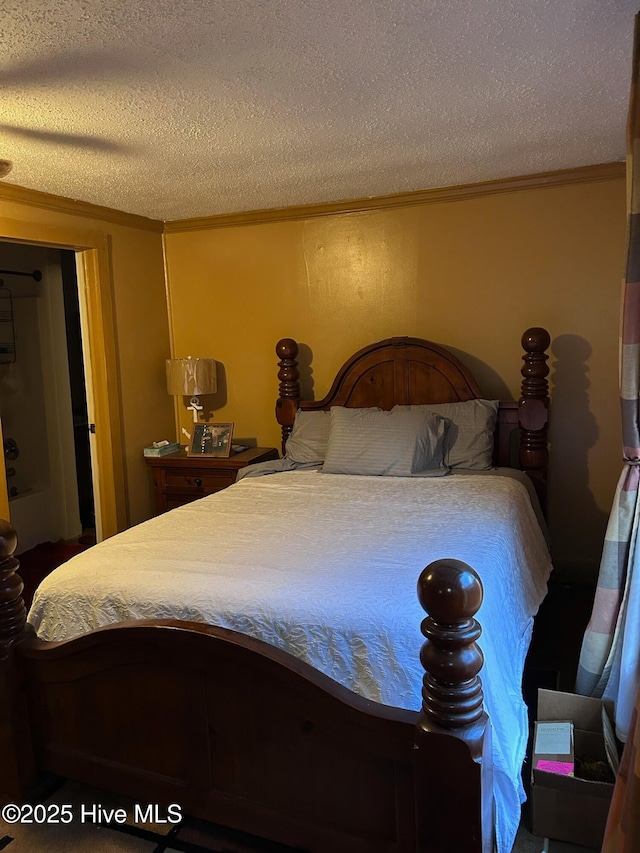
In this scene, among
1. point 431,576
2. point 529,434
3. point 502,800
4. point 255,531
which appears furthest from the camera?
point 529,434

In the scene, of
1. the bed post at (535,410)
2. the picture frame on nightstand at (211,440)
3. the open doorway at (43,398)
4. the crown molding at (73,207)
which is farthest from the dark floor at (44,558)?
the bed post at (535,410)

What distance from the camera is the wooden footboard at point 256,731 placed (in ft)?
4.28

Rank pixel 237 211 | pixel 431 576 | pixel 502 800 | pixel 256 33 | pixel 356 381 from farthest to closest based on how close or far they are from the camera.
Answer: pixel 237 211 < pixel 356 381 < pixel 256 33 < pixel 502 800 < pixel 431 576

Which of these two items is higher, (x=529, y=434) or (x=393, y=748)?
(x=529, y=434)

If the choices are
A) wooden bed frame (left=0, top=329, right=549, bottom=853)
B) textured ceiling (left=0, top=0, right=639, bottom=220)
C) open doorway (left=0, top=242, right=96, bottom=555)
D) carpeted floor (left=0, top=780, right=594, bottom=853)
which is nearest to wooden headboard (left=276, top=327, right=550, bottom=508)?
textured ceiling (left=0, top=0, right=639, bottom=220)

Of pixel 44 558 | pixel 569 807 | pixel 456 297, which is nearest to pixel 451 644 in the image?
pixel 569 807

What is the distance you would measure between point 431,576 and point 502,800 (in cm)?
65

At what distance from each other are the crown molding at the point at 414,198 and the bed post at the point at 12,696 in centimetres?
264

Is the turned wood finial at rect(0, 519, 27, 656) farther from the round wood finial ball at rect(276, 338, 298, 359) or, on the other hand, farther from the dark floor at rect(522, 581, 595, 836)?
the round wood finial ball at rect(276, 338, 298, 359)

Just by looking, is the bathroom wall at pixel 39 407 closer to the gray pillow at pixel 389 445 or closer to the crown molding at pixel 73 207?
the crown molding at pixel 73 207

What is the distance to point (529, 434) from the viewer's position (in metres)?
3.23

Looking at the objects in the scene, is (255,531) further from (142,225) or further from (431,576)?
(142,225)

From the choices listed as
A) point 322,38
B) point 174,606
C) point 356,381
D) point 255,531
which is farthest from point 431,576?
point 356,381

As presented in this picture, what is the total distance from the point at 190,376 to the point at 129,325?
0.48 m
